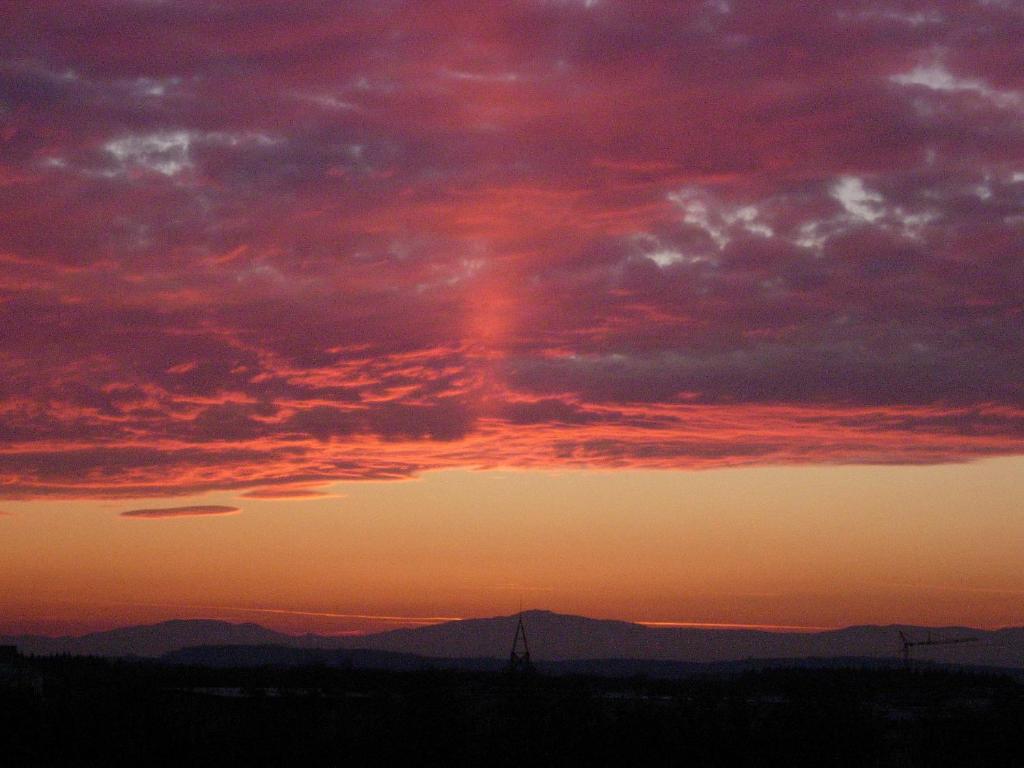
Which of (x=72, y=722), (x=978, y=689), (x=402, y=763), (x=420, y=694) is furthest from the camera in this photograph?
(x=978, y=689)

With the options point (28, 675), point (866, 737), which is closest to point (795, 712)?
point (866, 737)

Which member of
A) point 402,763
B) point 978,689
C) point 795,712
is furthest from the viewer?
point 978,689

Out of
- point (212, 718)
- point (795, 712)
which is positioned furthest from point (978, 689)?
point (212, 718)

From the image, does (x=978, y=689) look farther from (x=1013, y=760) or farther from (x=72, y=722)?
(x=72, y=722)

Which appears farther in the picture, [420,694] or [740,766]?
[420,694]

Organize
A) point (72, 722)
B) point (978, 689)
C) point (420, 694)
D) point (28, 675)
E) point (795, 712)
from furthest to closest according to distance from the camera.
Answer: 1. point (978, 689)
2. point (28, 675)
3. point (420, 694)
4. point (795, 712)
5. point (72, 722)

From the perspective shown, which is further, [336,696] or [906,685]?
[906,685]
